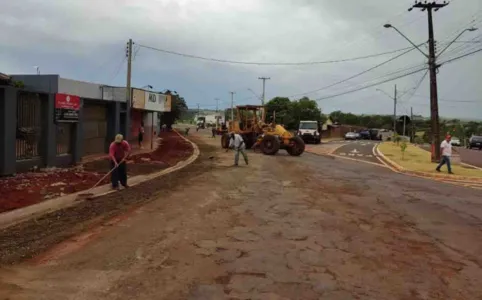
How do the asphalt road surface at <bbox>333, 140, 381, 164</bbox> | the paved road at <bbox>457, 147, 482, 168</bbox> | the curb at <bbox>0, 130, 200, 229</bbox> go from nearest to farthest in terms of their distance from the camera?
the curb at <bbox>0, 130, 200, 229</bbox> → the paved road at <bbox>457, 147, 482, 168</bbox> → the asphalt road surface at <bbox>333, 140, 381, 164</bbox>

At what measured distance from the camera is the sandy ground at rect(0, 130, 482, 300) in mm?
5789

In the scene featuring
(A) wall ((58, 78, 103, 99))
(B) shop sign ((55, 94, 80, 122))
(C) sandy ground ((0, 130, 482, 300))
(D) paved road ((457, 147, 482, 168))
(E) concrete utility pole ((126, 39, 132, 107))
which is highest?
(E) concrete utility pole ((126, 39, 132, 107))

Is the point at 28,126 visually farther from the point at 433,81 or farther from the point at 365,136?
the point at 365,136

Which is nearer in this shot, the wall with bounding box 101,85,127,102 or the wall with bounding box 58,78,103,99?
the wall with bounding box 58,78,103,99

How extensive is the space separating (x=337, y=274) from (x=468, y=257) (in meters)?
2.47

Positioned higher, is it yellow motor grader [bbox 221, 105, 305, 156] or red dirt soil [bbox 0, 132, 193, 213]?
yellow motor grader [bbox 221, 105, 305, 156]

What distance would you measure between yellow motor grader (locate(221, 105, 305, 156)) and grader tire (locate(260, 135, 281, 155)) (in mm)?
389

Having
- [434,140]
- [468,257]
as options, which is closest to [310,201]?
[468,257]

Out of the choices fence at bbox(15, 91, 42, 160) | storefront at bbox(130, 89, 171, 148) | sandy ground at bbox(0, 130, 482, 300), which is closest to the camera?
sandy ground at bbox(0, 130, 482, 300)

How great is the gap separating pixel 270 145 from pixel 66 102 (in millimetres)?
14150

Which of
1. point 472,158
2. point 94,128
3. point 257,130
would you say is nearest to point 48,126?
point 94,128

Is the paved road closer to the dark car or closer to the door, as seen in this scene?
the door

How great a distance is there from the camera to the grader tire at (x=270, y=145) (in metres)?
30.3

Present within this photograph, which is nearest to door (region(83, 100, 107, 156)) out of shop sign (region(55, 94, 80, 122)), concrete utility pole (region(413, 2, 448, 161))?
shop sign (region(55, 94, 80, 122))
